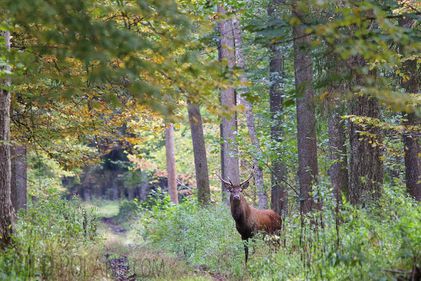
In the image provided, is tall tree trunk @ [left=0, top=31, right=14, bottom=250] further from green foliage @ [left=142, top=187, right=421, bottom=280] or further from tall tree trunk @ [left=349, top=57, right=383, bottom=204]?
tall tree trunk @ [left=349, top=57, right=383, bottom=204]

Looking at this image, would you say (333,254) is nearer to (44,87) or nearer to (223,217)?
(44,87)

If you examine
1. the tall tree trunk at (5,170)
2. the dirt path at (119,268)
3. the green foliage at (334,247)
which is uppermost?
the tall tree trunk at (5,170)

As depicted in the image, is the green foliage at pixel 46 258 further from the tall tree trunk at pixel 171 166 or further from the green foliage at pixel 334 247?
the tall tree trunk at pixel 171 166

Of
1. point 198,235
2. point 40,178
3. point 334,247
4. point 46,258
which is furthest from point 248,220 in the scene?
point 40,178

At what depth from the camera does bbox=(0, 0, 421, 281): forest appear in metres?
5.42

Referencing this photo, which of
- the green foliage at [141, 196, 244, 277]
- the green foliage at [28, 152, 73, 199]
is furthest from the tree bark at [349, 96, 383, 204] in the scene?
the green foliage at [28, 152, 73, 199]

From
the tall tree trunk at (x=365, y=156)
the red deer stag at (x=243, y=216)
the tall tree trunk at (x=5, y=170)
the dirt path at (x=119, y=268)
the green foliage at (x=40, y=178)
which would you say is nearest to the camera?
the tall tree trunk at (x=5, y=170)

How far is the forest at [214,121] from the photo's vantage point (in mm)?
5418

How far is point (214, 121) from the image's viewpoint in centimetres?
1469

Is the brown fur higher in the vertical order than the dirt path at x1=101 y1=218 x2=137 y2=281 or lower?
higher

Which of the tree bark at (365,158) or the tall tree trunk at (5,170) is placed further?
the tree bark at (365,158)

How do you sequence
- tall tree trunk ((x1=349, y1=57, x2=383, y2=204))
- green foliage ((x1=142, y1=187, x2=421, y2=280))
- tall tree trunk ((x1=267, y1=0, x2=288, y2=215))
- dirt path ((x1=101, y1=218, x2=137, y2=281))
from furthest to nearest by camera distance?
tall tree trunk ((x1=267, y1=0, x2=288, y2=215)), tall tree trunk ((x1=349, y1=57, x2=383, y2=204)), dirt path ((x1=101, y1=218, x2=137, y2=281)), green foliage ((x1=142, y1=187, x2=421, y2=280))

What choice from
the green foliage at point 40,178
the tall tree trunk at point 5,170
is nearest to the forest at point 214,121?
the tall tree trunk at point 5,170

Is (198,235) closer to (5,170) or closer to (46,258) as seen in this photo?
(5,170)
